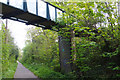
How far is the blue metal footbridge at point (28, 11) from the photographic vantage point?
7.40 m

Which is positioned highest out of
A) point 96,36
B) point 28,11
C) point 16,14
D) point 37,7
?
point 37,7

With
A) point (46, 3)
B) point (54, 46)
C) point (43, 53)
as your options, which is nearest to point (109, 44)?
point (46, 3)

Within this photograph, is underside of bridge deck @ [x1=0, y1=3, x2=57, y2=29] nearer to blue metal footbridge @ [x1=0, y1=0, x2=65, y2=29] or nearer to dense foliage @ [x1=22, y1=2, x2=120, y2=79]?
blue metal footbridge @ [x1=0, y1=0, x2=65, y2=29]

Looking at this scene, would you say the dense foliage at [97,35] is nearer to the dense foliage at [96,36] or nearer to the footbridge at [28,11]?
the dense foliage at [96,36]

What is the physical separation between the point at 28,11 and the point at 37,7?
1085 mm

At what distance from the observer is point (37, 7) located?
899 centimetres

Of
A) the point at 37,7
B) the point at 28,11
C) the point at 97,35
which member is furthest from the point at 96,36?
the point at 37,7

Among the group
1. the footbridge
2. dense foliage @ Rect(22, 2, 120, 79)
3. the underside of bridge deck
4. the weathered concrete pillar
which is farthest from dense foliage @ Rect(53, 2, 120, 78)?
the weathered concrete pillar

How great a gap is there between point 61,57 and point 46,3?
5.51 m

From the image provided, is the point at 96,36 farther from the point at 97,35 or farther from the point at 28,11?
the point at 28,11

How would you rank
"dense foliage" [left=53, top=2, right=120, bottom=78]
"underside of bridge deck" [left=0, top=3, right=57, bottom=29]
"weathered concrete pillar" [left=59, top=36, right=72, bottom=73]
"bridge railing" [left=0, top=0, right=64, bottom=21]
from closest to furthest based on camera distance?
1. "dense foliage" [left=53, top=2, right=120, bottom=78]
2. "underside of bridge deck" [left=0, top=3, right=57, bottom=29]
3. "bridge railing" [left=0, top=0, right=64, bottom=21]
4. "weathered concrete pillar" [left=59, top=36, right=72, bottom=73]

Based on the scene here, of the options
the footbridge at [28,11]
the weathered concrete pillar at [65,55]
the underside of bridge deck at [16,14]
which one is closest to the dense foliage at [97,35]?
the footbridge at [28,11]

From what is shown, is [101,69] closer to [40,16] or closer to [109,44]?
[109,44]

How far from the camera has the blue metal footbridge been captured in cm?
740
